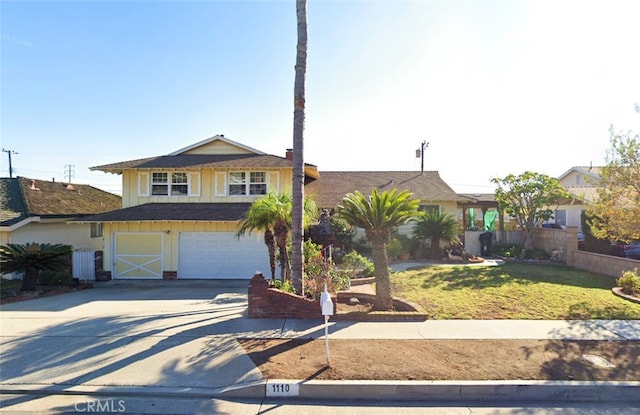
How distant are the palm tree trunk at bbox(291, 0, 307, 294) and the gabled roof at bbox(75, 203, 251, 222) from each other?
222 inches

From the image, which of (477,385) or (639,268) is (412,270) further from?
(477,385)

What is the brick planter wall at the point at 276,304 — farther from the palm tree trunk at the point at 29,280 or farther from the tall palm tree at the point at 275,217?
the palm tree trunk at the point at 29,280

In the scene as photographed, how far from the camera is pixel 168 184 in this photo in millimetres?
15664

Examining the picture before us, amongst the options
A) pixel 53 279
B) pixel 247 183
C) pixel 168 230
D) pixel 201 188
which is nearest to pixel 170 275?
pixel 168 230

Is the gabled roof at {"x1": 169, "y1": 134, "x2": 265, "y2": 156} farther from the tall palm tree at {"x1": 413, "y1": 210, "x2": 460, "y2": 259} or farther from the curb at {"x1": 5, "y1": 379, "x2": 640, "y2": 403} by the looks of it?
the curb at {"x1": 5, "y1": 379, "x2": 640, "y2": 403}

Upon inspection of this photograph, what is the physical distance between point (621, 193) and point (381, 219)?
7.78m

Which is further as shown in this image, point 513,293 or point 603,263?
point 603,263

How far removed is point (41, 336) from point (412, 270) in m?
11.8

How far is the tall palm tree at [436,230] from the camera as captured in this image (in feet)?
54.2

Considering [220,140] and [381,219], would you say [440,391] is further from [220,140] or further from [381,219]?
[220,140]

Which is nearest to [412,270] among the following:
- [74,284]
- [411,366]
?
[411,366]

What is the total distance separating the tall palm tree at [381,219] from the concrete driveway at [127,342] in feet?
8.72

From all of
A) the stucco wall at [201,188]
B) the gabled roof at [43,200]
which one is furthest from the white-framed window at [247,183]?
the gabled roof at [43,200]

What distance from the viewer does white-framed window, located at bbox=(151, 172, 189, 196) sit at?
51.4 ft
